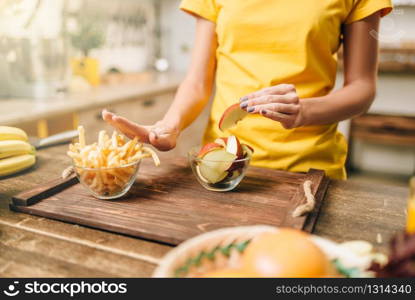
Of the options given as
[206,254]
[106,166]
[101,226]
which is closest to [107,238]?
[101,226]

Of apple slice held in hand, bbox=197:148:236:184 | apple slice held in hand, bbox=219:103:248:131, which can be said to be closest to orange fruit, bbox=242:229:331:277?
apple slice held in hand, bbox=197:148:236:184

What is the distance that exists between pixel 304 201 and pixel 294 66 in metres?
0.51

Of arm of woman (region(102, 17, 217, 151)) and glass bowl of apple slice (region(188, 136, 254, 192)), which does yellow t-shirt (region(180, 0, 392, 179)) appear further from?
glass bowl of apple slice (region(188, 136, 254, 192))

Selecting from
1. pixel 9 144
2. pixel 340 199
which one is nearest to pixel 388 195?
pixel 340 199

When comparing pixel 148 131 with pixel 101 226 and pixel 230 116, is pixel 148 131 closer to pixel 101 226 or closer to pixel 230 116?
pixel 230 116

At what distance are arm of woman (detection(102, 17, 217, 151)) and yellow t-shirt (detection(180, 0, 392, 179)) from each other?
86mm

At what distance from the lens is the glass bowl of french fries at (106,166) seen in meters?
0.85

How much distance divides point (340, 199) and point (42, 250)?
0.64 meters

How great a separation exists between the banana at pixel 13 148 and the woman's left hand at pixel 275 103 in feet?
2.08

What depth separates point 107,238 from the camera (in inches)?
29.2

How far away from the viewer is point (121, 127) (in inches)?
38.2

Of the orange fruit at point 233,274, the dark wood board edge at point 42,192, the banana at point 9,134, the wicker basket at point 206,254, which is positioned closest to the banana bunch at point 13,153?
the banana at point 9,134

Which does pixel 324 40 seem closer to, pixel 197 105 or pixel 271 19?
pixel 271 19

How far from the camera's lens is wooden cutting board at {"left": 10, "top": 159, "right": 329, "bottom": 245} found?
0.77 m
